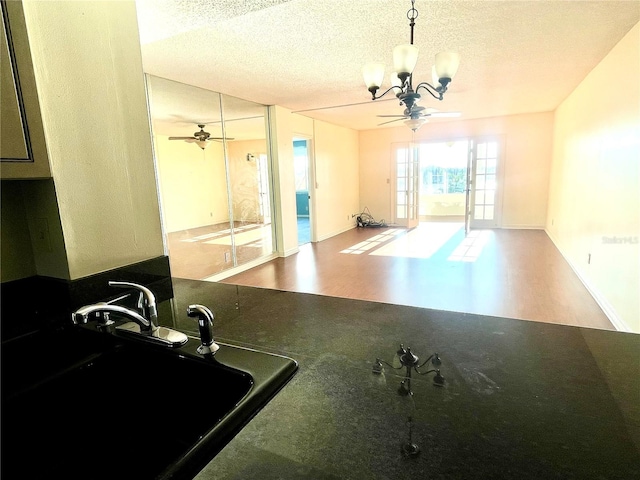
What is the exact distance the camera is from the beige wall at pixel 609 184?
8.75ft

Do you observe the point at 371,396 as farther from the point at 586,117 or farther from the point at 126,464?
the point at 586,117

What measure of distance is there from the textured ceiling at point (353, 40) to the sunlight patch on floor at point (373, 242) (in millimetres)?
2611

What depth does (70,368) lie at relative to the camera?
0.96 meters

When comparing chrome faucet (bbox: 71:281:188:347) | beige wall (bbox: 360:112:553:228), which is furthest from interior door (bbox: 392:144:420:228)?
chrome faucet (bbox: 71:281:188:347)

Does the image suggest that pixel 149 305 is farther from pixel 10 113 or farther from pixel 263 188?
pixel 263 188

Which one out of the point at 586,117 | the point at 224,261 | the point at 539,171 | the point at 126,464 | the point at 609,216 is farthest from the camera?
the point at 539,171

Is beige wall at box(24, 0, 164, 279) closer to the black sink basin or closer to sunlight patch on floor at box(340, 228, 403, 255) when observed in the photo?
the black sink basin

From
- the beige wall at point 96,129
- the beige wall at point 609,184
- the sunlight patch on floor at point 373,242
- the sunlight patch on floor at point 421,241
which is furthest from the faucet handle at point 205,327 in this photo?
the sunlight patch on floor at point 373,242

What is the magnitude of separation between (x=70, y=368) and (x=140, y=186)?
0.73 metres

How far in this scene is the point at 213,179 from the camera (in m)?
6.27

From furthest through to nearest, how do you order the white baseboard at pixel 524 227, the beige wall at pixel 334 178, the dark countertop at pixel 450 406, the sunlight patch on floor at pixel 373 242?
the white baseboard at pixel 524 227, the beige wall at pixel 334 178, the sunlight patch on floor at pixel 373 242, the dark countertop at pixel 450 406

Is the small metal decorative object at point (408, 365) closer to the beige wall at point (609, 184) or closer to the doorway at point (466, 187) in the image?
the beige wall at point (609, 184)

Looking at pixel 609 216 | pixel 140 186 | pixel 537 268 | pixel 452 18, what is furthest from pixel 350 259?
pixel 140 186

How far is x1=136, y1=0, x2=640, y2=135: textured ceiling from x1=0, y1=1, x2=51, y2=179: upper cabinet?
150 cm
